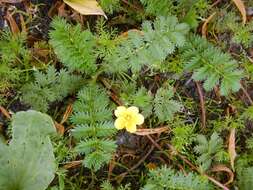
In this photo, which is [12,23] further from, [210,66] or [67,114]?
[210,66]

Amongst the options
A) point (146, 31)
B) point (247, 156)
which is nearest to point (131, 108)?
point (146, 31)

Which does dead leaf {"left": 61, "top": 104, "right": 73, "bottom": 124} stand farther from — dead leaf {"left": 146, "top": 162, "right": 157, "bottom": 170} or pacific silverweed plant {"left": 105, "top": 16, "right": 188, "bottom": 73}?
dead leaf {"left": 146, "top": 162, "right": 157, "bottom": 170}

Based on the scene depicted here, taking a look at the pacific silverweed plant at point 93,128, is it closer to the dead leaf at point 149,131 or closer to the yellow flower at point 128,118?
the yellow flower at point 128,118

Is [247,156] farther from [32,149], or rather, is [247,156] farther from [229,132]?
[32,149]

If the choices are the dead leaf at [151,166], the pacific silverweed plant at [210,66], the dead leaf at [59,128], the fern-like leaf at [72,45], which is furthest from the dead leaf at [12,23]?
the dead leaf at [151,166]

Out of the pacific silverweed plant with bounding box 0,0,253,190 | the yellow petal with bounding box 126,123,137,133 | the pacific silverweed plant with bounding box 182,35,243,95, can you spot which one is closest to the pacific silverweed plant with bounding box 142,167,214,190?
the pacific silverweed plant with bounding box 0,0,253,190

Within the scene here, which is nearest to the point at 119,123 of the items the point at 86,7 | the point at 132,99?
the point at 132,99
